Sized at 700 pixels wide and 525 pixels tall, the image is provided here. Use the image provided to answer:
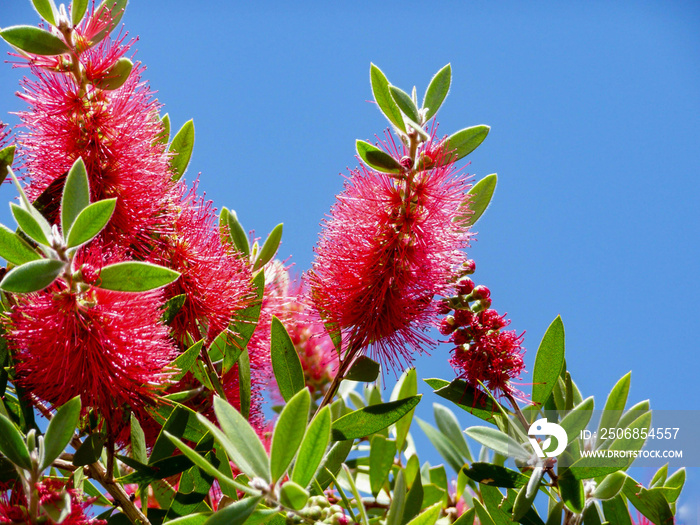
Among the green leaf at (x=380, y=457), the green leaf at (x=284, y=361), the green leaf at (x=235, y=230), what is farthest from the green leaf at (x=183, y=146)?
the green leaf at (x=380, y=457)

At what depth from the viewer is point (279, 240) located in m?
1.45

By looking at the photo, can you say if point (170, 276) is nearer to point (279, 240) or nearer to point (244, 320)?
point (244, 320)

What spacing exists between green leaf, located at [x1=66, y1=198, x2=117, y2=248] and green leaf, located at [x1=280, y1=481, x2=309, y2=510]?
41 centimetres

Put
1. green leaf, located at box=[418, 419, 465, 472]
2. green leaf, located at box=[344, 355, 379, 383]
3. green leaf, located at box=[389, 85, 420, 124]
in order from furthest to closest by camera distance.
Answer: green leaf, located at box=[418, 419, 465, 472]
green leaf, located at box=[344, 355, 379, 383]
green leaf, located at box=[389, 85, 420, 124]

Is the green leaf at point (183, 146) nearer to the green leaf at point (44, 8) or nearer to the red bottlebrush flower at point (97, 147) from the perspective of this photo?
the red bottlebrush flower at point (97, 147)

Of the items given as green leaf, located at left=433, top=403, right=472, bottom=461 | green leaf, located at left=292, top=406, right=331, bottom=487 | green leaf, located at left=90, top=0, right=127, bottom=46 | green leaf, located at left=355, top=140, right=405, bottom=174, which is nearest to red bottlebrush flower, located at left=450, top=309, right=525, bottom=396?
green leaf, located at left=355, top=140, right=405, bottom=174

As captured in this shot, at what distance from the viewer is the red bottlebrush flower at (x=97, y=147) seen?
109 cm

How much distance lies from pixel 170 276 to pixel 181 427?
350mm

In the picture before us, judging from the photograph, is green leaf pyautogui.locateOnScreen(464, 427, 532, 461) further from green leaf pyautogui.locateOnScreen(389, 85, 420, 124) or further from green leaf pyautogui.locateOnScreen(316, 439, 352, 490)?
green leaf pyautogui.locateOnScreen(389, 85, 420, 124)

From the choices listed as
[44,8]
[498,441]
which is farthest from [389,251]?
[44,8]

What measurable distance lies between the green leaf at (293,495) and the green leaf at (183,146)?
0.74 m

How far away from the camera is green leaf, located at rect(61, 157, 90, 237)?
0.83 meters

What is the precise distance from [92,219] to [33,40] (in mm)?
389

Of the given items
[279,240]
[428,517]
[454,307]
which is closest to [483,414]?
[454,307]
